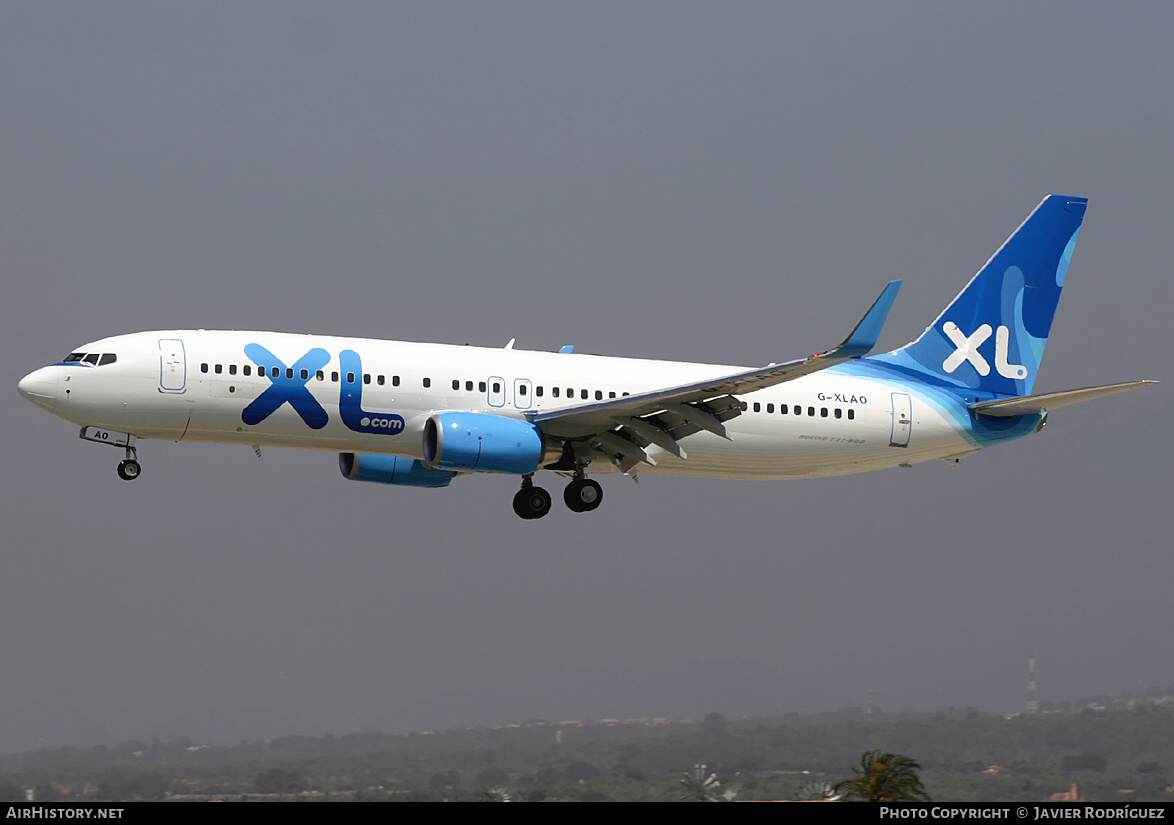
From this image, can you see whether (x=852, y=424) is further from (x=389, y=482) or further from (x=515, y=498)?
(x=389, y=482)

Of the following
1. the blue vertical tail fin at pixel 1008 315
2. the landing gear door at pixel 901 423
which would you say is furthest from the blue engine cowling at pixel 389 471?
the blue vertical tail fin at pixel 1008 315

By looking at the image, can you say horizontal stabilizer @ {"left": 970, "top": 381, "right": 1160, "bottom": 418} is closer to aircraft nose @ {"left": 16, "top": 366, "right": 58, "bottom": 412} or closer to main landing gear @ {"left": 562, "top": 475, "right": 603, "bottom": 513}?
main landing gear @ {"left": 562, "top": 475, "right": 603, "bottom": 513}

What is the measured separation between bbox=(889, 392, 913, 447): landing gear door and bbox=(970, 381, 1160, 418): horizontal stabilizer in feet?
6.56

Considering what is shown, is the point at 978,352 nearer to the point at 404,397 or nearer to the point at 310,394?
the point at 404,397

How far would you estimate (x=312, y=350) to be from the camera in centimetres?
3334

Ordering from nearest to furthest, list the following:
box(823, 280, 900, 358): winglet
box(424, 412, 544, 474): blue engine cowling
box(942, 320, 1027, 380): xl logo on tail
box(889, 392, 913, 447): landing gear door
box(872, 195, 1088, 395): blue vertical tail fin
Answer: box(823, 280, 900, 358): winglet, box(424, 412, 544, 474): blue engine cowling, box(889, 392, 913, 447): landing gear door, box(872, 195, 1088, 395): blue vertical tail fin, box(942, 320, 1027, 380): xl logo on tail

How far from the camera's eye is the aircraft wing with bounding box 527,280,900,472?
32719 millimetres

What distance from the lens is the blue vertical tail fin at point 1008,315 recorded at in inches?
1583

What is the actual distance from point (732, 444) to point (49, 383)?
16752mm

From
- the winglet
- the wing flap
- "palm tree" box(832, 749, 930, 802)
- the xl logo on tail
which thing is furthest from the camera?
the xl logo on tail

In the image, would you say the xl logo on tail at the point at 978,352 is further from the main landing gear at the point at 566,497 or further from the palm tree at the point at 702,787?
the palm tree at the point at 702,787

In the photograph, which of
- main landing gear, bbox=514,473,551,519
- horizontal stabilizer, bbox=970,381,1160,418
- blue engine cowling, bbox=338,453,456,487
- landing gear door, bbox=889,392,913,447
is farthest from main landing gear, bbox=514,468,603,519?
horizontal stabilizer, bbox=970,381,1160,418

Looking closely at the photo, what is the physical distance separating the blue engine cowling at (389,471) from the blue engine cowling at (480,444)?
4484 mm
